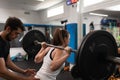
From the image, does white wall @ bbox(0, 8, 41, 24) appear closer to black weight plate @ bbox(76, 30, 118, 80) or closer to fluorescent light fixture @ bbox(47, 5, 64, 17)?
fluorescent light fixture @ bbox(47, 5, 64, 17)

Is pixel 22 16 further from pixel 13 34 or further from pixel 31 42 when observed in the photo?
pixel 13 34

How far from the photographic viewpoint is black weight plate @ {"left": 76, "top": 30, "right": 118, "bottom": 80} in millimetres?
1556

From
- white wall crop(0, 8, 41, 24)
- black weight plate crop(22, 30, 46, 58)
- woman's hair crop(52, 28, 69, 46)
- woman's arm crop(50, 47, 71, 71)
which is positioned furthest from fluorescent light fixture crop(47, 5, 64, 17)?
woman's arm crop(50, 47, 71, 71)

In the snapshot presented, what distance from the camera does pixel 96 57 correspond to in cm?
165

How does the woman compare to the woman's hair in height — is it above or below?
below

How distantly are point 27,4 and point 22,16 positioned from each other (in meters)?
1.18

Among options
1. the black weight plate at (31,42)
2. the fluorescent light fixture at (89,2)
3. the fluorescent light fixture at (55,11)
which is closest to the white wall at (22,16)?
the fluorescent light fixture at (55,11)

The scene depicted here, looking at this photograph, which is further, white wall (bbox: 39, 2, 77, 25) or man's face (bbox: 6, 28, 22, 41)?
white wall (bbox: 39, 2, 77, 25)

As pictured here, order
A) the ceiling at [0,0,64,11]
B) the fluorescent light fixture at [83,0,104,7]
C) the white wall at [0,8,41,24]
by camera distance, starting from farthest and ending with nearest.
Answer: the white wall at [0,8,41,24] < the ceiling at [0,0,64,11] < the fluorescent light fixture at [83,0,104,7]

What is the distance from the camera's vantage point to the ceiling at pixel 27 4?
27.6 ft

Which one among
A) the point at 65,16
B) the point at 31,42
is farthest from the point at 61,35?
the point at 65,16

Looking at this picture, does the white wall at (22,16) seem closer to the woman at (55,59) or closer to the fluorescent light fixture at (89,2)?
the fluorescent light fixture at (89,2)

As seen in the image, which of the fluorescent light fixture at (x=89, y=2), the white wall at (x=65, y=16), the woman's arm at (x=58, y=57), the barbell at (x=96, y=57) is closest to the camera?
the barbell at (x=96, y=57)

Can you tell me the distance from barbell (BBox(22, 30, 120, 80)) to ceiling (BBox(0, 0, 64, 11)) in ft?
22.1
